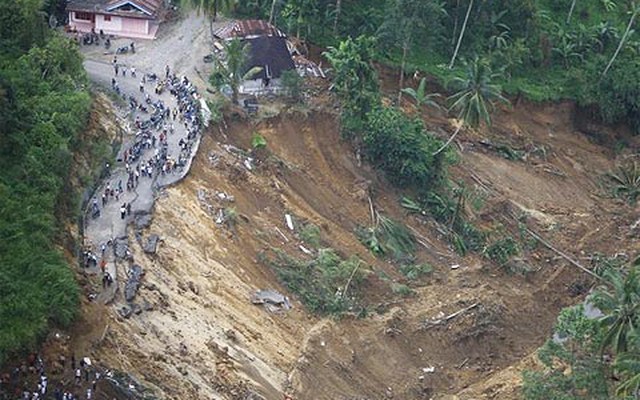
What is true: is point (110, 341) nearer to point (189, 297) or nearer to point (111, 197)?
point (189, 297)

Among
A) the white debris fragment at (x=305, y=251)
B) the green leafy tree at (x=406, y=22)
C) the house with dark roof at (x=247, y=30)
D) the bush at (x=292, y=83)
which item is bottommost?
the white debris fragment at (x=305, y=251)

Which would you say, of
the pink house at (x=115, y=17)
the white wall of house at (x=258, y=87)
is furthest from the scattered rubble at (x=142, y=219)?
the pink house at (x=115, y=17)

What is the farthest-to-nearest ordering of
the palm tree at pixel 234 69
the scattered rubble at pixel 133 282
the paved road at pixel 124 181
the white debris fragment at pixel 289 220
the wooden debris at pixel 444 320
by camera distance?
the palm tree at pixel 234 69 → the white debris fragment at pixel 289 220 → the wooden debris at pixel 444 320 → the paved road at pixel 124 181 → the scattered rubble at pixel 133 282

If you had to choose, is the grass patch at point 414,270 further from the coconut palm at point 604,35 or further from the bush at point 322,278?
the coconut palm at point 604,35

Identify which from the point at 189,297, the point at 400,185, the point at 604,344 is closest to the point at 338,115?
the point at 400,185

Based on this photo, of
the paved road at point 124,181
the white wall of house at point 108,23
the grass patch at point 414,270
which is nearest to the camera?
the paved road at point 124,181
